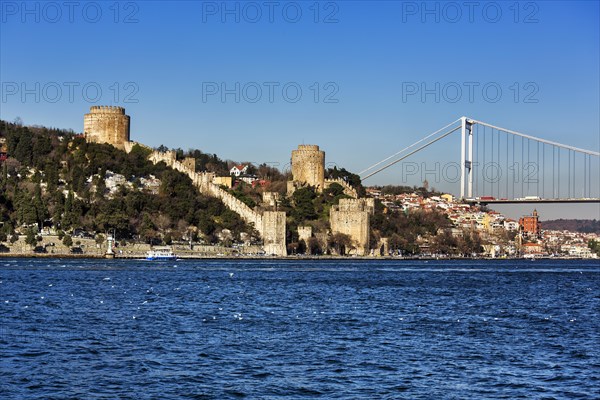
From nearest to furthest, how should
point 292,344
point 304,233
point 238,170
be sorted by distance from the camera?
point 292,344 < point 304,233 < point 238,170

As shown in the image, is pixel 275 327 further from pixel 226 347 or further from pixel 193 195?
pixel 193 195

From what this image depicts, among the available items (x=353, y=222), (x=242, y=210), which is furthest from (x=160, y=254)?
(x=353, y=222)

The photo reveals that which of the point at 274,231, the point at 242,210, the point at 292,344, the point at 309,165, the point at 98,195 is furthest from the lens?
the point at 309,165

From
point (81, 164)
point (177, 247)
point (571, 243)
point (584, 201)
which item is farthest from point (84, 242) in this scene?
point (571, 243)

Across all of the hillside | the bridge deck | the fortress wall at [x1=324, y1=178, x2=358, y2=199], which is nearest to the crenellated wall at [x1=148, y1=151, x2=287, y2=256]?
the hillside

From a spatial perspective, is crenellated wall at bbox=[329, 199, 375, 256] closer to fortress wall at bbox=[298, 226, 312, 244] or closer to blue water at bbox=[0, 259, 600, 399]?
fortress wall at bbox=[298, 226, 312, 244]

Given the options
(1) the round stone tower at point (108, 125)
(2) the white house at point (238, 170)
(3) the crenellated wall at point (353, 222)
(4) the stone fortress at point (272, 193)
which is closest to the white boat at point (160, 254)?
(4) the stone fortress at point (272, 193)

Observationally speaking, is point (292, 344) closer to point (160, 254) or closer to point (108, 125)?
point (160, 254)
